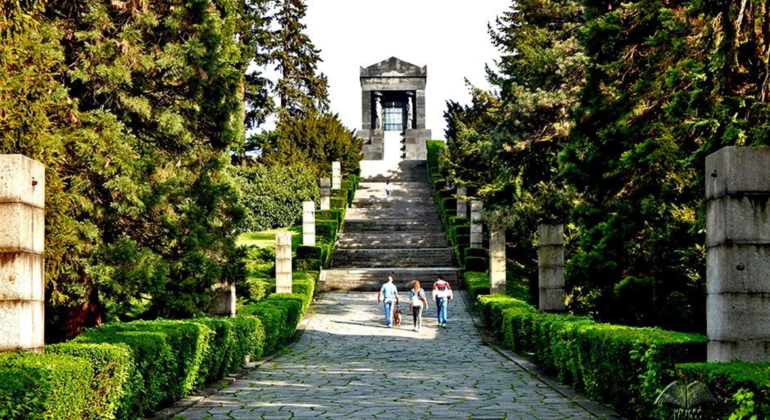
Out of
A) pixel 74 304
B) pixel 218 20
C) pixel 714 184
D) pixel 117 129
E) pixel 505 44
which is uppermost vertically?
pixel 505 44

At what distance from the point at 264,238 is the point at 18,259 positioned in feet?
108

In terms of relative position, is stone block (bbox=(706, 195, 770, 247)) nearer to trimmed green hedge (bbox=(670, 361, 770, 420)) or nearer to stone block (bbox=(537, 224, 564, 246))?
trimmed green hedge (bbox=(670, 361, 770, 420))

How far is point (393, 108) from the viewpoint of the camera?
6100cm

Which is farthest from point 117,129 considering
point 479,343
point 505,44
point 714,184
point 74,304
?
point 505,44

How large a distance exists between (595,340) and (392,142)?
49921mm

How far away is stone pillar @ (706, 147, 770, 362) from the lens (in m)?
7.53

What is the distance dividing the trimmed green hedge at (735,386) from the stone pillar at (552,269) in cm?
977

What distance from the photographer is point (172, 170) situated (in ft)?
58.6

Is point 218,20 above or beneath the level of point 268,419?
above

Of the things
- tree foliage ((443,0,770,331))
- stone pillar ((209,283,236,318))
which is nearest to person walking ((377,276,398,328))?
tree foliage ((443,0,770,331))

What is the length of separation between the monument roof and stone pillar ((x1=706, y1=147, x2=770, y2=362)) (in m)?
50.2

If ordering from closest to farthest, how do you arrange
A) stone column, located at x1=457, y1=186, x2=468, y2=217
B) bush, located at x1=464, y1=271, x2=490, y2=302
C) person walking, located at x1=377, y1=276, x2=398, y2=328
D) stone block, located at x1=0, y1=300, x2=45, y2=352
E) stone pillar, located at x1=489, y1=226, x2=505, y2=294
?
stone block, located at x1=0, y1=300, x2=45, y2=352 → stone pillar, located at x1=489, y1=226, x2=505, y2=294 → person walking, located at x1=377, y1=276, x2=398, y2=328 → bush, located at x1=464, y1=271, x2=490, y2=302 → stone column, located at x1=457, y1=186, x2=468, y2=217

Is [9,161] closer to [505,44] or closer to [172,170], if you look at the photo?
[172,170]

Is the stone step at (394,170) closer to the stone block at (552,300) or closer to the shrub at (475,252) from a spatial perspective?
the shrub at (475,252)
